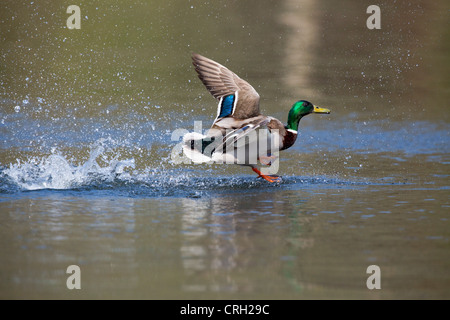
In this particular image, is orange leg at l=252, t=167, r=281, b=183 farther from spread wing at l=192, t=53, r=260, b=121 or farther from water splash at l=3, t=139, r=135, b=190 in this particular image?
water splash at l=3, t=139, r=135, b=190

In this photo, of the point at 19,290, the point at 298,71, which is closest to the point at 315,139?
the point at 298,71

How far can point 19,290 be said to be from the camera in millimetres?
4906

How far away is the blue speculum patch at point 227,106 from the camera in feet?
29.3

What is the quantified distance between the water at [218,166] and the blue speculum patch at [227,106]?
0.76 metres

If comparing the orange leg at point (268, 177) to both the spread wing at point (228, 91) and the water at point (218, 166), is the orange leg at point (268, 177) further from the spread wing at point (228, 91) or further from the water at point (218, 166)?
the spread wing at point (228, 91)

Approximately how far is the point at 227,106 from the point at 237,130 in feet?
2.47

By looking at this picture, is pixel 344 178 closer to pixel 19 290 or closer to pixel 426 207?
pixel 426 207

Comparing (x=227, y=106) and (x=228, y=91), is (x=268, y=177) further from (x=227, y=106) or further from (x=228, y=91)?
(x=228, y=91)

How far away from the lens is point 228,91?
916 cm

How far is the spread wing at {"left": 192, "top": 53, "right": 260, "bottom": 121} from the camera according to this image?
8930 millimetres

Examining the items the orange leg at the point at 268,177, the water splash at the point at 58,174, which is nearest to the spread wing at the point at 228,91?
the orange leg at the point at 268,177
